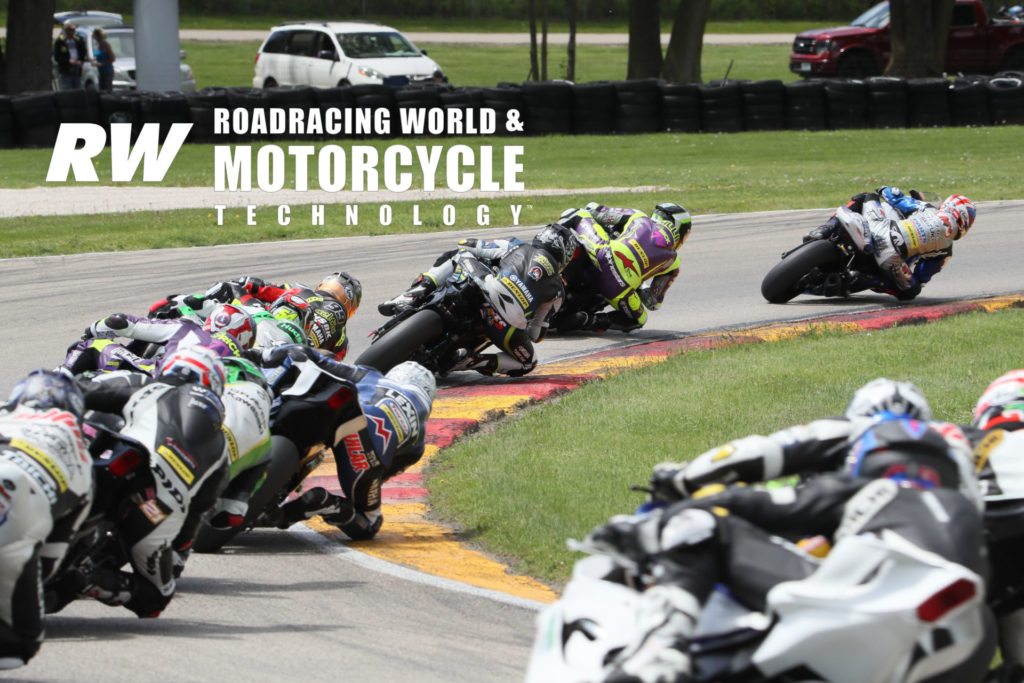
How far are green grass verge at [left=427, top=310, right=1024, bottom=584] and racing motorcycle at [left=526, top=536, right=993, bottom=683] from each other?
9.79ft

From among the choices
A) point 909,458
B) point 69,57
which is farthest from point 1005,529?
point 69,57

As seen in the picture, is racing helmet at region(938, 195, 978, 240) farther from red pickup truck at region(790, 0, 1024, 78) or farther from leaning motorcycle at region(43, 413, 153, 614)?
red pickup truck at region(790, 0, 1024, 78)

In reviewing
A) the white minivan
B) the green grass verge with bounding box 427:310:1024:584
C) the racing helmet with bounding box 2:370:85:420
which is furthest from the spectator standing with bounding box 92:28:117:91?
the racing helmet with bounding box 2:370:85:420

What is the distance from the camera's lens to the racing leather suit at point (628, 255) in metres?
11.0

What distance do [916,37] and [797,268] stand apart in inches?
781

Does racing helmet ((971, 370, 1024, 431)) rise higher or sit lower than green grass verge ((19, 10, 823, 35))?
lower

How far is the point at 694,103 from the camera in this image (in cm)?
2611

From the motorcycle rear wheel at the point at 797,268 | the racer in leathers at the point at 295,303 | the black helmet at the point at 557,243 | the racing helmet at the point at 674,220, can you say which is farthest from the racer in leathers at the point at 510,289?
the motorcycle rear wheel at the point at 797,268

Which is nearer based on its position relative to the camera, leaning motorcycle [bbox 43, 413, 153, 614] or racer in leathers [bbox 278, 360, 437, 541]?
leaning motorcycle [bbox 43, 413, 153, 614]

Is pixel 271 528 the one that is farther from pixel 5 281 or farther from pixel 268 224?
pixel 268 224

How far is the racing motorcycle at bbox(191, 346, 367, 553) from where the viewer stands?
5938 mm

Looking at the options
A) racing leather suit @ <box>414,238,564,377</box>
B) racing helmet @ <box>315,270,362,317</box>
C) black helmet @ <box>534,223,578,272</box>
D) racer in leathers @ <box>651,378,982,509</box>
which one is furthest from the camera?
black helmet @ <box>534,223,578,272</box>

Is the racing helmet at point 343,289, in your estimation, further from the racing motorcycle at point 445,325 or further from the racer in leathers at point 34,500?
the racer in leathers at point 34,500

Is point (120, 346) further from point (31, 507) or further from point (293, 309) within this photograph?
point (31, 507)
